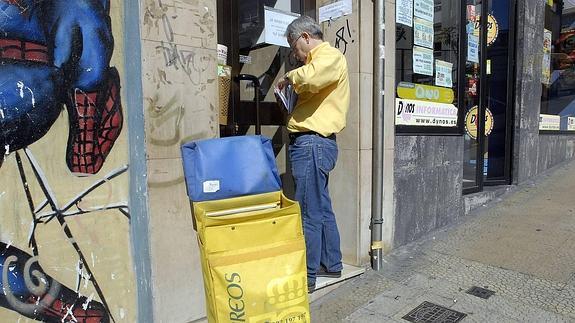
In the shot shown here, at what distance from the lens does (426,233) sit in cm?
459

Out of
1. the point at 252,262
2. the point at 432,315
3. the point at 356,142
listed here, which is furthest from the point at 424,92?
the point at 252,262

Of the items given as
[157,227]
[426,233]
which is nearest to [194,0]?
[157,227]

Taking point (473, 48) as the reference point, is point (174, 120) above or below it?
below

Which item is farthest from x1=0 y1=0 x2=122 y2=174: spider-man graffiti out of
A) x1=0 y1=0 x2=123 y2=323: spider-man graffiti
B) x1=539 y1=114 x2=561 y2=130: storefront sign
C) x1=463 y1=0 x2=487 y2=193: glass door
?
x1=539 y1=114 x2=561 y2=130: storefront sign

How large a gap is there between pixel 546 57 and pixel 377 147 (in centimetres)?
540

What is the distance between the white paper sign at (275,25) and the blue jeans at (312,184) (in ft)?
3.46

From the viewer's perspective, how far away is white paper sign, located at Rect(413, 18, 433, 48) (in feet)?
14.6

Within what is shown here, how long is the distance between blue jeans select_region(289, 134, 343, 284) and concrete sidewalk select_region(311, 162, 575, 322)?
418 mm

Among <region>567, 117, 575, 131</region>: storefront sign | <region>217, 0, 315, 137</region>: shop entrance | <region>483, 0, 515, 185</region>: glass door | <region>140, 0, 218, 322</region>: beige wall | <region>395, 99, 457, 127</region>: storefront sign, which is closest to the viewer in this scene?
<region>140, 0, 218, 322</region>: beige wall

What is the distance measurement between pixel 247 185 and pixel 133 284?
1.02 metres

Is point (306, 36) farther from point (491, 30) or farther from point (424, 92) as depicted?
point (491, 30)

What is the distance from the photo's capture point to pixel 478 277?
3.61 meters

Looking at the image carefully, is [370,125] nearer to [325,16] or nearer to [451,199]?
[325,16]

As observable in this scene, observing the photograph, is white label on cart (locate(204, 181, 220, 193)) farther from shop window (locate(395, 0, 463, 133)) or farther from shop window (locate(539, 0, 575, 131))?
shop window (locate(539, 0, 575, 131))
